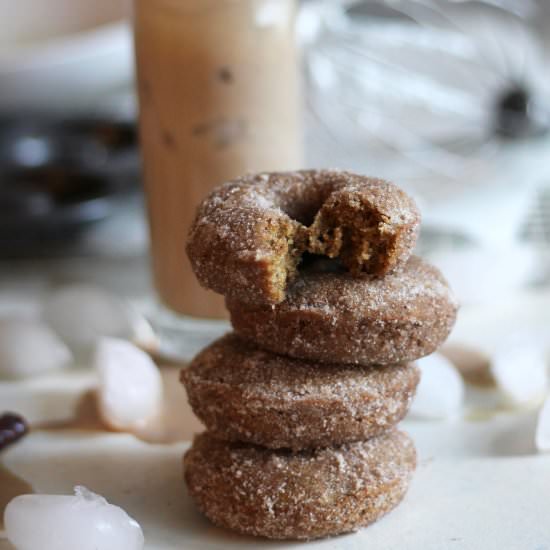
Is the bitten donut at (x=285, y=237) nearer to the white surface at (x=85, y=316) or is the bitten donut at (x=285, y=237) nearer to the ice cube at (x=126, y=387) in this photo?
the ice cube at (x=126, y=387)

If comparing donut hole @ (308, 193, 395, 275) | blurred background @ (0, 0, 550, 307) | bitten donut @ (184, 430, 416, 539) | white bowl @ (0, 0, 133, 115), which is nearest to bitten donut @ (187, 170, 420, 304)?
donut hole @ (308, 193, 395, 275)

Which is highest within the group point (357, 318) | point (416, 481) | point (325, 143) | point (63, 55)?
point (63, 55)

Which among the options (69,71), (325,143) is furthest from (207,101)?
(325,143)

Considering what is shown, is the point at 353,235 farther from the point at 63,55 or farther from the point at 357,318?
the point at 63,55

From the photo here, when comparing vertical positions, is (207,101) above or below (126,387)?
above

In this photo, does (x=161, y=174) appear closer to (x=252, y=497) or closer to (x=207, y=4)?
(x=207, y=4)

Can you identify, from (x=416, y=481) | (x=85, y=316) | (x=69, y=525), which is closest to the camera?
(x=69, y=525)

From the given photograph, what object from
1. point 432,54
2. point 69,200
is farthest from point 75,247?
point 432,54

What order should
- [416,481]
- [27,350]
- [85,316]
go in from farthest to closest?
[85,316], [27,350], [416,481]
